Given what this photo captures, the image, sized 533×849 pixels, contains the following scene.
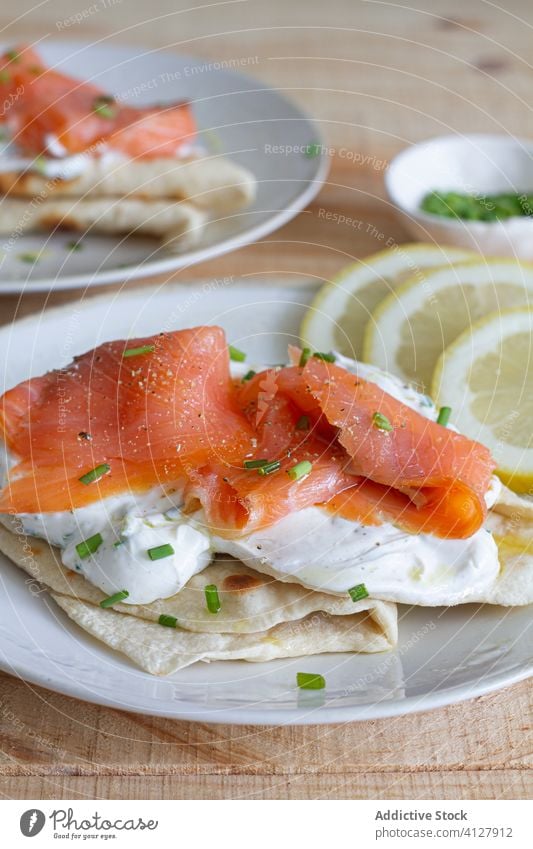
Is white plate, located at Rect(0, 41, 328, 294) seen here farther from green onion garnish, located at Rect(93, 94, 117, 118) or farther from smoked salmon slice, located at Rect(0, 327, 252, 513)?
smoked salmon slice, located at Rect(0, 327, 252, 513)

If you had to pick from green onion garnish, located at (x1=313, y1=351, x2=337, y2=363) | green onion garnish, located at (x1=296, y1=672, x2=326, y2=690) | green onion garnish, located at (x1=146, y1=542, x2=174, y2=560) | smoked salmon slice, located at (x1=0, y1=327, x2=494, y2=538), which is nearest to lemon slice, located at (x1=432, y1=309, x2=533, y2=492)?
smoked salmon slice, located at (x1=0, y1=327, x2=494, y2=538)

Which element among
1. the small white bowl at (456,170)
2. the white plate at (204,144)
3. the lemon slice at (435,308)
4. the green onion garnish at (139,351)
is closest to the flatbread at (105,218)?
the white plate at (204,144)

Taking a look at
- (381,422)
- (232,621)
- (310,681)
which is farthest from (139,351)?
(310,681)

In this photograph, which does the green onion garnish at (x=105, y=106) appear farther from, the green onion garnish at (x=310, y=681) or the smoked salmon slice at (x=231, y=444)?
the green onion garnish at (x=310, y=681)

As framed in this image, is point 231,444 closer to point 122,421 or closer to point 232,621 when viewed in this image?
point 122,421

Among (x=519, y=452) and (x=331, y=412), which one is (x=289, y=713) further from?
(x=519, y=452)
